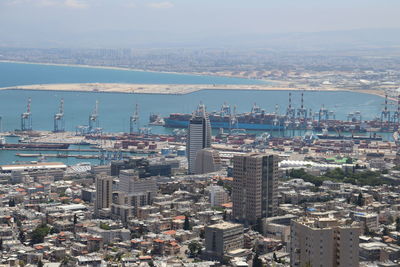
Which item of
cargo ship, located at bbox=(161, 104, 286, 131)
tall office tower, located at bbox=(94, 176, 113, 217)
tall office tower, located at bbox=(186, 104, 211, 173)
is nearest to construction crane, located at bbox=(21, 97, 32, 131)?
cargo ship, located at bbox=(161, 104, 286, 131)

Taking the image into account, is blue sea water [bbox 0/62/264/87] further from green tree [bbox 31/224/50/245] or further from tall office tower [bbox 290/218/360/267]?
tall office tower [bbox 290/218/360/267]

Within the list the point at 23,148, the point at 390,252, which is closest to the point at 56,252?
the point at 390,252

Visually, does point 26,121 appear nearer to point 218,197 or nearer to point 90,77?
point 218,197

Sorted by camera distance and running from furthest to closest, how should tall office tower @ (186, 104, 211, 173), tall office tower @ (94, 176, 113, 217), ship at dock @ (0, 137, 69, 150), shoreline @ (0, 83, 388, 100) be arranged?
shoreline @ (0, 83, 388, 100) < ship at dock @ (0, 137, 69, 150) < tall office tower @ (186, 104, 211, 173) < tall office tower @ (94, 176, 113, 217)

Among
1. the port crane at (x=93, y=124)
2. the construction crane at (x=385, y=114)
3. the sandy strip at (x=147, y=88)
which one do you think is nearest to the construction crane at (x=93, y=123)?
the port crane at (x=93, y=124)

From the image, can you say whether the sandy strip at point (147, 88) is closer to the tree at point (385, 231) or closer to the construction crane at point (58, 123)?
the construction crane at point (58, 123)

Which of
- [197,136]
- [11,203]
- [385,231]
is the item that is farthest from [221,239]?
[197,136]
